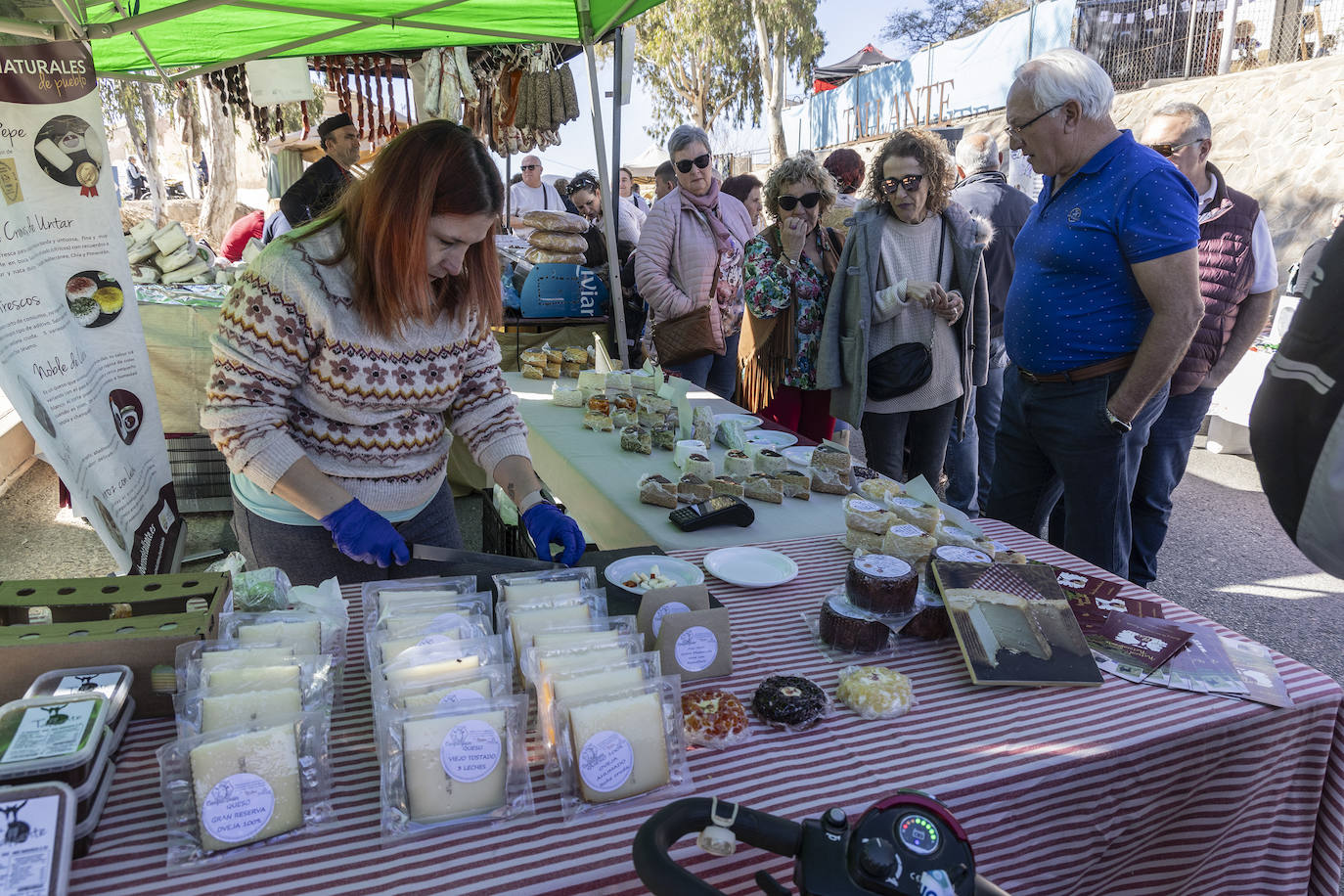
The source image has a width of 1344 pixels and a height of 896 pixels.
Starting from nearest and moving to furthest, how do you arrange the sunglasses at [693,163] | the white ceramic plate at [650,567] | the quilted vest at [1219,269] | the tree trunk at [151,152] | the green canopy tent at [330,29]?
the white ceramic plate at [650,567] → the quilted vest at [1219,269] → the green canopy tent at [330,29] → the sunglasses at [693,163] → the tree trunk at [151,152]

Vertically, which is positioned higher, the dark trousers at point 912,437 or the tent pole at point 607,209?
the tent pole at point 607,209

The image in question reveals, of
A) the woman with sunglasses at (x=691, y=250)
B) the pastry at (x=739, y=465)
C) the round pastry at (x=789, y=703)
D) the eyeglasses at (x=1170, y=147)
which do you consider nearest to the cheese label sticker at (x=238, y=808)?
the round pastry at (x=789, y=703)

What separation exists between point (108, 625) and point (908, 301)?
9.58 feet

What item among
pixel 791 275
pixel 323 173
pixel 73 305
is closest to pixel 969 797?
pixel 791 275

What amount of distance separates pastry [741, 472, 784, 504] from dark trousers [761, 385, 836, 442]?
4.95ft

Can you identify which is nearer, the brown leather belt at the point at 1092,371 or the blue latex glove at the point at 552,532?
the blue latex glove at the point at 552,532

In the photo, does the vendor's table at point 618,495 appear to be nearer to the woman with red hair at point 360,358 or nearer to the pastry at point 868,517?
the pastry at point 868,517

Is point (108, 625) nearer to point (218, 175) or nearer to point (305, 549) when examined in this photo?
point (305, 549)

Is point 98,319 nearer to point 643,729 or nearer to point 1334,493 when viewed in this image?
point 643,729

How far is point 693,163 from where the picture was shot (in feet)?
13.4

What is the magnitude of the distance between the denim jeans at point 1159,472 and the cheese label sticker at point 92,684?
3521 mm

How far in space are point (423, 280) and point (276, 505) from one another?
2.24ft

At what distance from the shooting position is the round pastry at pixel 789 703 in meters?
1.24

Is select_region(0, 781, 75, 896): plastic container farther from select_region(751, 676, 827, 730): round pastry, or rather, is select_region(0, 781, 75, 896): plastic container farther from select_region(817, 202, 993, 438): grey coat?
select_region(817, 202, 993, 438): grey coat
